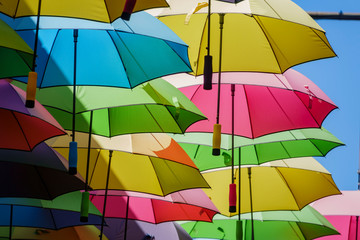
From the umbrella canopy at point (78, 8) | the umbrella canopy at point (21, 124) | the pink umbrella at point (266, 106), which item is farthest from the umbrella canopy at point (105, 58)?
the pink umbrella at point (266, 106)

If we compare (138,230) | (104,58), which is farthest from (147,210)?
(104,58)

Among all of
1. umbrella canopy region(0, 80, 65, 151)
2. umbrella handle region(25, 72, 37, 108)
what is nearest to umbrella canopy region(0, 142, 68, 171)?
umbrella canopy region(0, 80, 65, 151)

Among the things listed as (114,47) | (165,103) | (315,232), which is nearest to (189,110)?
(165,103)

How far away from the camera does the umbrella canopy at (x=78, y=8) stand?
294 inches

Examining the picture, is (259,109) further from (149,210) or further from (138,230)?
(138,230)

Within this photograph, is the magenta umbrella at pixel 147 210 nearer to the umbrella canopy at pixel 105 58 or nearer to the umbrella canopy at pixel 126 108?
the umbrella canopy at pixel 126 108

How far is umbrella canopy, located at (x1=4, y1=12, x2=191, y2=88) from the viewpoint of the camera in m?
8.91

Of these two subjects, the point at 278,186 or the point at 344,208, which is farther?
the point at 344,208

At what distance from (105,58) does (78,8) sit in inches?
62.2

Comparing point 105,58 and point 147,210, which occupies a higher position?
→ point 105,58

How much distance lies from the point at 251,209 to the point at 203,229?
240 cm

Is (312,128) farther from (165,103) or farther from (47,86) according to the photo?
(47,86)

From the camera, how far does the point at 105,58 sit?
902 cm

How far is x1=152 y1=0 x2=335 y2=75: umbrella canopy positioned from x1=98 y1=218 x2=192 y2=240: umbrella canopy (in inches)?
146
